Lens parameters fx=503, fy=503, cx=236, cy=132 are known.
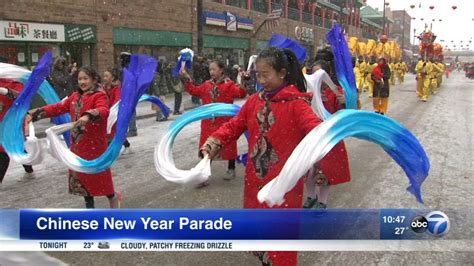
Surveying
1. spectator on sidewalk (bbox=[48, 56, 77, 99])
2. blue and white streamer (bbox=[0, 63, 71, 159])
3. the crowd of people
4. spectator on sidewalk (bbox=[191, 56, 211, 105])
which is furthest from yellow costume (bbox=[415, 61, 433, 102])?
blue and white streamer (bbox=[0, 63, 71, 159])

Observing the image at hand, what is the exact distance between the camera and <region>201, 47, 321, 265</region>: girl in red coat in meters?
3.08

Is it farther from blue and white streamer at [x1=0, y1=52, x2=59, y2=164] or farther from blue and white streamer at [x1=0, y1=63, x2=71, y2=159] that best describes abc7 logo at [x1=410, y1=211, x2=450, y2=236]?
blue and white streamer at [x1=0, y1=52, x2=59, y2=164]

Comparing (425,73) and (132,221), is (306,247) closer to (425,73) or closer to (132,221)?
(132,221)

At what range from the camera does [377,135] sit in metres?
3.12

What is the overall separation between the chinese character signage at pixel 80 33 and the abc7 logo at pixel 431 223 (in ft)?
47.6

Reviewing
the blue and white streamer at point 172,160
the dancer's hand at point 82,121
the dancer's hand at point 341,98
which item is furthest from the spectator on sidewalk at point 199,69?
the blue and white streamer at point 172,160

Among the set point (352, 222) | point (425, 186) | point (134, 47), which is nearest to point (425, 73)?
point (134, 47)

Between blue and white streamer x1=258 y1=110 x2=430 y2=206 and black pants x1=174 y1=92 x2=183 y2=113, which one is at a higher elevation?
blue and white streamer x1=258 y1=110 x2=430 y2=206

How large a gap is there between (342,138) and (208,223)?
0.94m

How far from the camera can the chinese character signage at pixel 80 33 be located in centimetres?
1560

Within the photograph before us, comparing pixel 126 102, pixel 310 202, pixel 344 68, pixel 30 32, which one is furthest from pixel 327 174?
pixel 30 32

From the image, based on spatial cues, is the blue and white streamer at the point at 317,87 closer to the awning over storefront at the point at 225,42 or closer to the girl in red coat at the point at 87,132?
the girl in red coat at the point at 87,132

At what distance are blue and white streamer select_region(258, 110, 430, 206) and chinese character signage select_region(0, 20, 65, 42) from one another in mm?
12509

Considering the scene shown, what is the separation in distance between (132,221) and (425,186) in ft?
15.3
